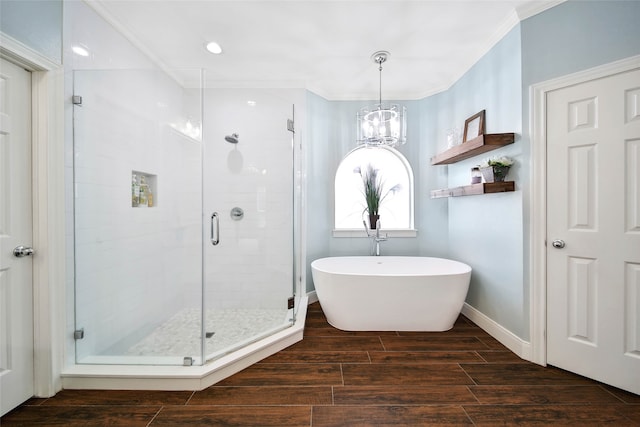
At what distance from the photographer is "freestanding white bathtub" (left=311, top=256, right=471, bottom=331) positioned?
2.30 metres

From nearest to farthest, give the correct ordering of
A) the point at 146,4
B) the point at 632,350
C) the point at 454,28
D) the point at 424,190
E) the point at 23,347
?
1. the point at 23,347
2. the point at 632,350
3. the point at 146,4
4. the point at 454,28
5. the point at 424,190

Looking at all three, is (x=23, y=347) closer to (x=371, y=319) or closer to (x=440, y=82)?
(x=371, y=319)

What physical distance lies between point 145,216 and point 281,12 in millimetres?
1936

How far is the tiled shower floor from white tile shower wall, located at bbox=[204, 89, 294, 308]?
123mm

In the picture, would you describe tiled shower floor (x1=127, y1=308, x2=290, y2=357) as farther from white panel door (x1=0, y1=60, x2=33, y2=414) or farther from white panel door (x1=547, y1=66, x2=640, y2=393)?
white panel door (x1=547, y1=66, x2=640, y2=393)

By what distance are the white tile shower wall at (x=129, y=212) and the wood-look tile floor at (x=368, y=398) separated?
48cm

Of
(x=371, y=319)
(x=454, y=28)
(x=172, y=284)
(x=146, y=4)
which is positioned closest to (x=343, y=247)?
(x=371, y=319)

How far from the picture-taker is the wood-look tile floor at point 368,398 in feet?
4.68

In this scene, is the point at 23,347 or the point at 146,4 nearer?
the point at 23,347

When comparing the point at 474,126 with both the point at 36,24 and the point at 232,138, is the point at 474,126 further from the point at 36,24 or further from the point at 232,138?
the point at 36,24

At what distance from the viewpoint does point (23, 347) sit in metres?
1.53

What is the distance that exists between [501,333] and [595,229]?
1040mm

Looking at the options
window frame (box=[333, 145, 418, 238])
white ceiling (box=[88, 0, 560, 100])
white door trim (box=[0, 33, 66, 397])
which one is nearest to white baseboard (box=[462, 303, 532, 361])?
window frame (box=[333, 145, 418, 238])

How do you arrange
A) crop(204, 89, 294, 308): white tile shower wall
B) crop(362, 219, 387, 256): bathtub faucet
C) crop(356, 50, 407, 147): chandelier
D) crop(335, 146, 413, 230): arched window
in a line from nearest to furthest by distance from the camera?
1. crop(356, 50, 407, 147): chandelier
2. crop(204, 89, 294, 308): white tile shower wall
3. crop(362, 219, 387, 256): bathtub faucet
4. crop(335, 146, 413, 230): arched window
